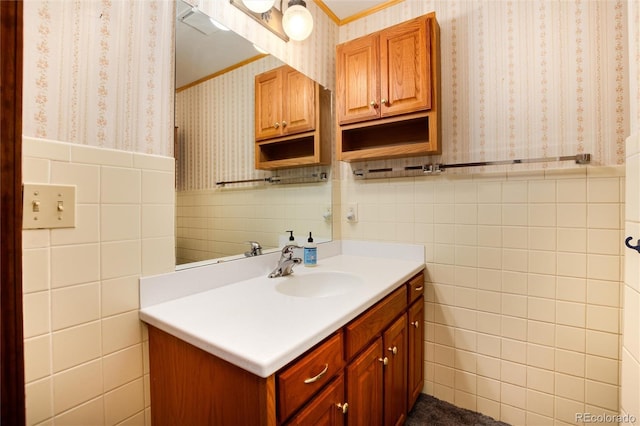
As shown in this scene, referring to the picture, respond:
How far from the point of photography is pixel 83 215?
2.58 ft

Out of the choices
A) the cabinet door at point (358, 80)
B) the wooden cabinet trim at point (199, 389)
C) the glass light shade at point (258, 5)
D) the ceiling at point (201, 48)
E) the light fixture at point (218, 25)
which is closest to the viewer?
the wooden cabinet trim at point (199, 389)

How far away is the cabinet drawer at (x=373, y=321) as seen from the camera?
91 centimetres

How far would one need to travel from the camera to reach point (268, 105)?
1.50 metres

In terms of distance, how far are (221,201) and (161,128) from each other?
38 centimetres

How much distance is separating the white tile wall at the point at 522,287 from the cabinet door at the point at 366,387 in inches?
26.9

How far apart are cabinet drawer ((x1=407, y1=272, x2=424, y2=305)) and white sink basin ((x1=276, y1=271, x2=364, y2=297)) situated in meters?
0.31

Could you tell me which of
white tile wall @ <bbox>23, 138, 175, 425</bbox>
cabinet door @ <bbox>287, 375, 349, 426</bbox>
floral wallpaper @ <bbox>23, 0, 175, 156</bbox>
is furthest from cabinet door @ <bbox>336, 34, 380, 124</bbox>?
cabinet door @ <bbox>287, 375, 349, 426</bbox>

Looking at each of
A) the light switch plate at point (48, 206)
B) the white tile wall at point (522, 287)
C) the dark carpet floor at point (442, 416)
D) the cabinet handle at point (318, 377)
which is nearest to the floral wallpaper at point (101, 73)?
the light switch plate at point (48, 206)

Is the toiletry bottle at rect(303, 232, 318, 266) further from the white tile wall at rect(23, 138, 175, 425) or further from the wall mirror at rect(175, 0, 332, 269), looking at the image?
the white tile wall at rect(23, 138, 175, 425)

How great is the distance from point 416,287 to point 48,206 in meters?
1.51

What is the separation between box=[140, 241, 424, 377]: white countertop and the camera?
2.14 feet

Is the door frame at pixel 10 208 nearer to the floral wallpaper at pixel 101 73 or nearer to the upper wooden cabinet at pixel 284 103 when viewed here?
the floral wallpaper at pixel 101 73

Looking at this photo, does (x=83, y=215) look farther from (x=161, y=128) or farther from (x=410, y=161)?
(x=410, y=161)

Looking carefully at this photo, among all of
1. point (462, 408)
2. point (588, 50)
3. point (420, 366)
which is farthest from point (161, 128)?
point (462, 408)
